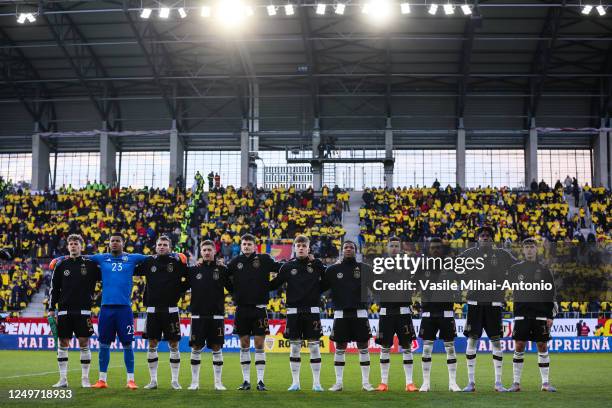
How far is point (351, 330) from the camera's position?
1357cm

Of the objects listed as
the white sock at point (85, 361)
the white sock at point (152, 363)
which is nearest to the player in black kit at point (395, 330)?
the white sock at point (152, 363)

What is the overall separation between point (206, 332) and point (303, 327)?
177 centimetres

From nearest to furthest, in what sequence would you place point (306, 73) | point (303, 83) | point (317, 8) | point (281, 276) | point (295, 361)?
1. point (295, 361)
2. point (281, 276)
3. point (317, 8)
4. point (306, 73)
5. point (303, 83)

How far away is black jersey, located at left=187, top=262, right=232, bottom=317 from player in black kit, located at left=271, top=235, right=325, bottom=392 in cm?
98

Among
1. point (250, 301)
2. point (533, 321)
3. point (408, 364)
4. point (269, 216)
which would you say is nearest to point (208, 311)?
point (250, 301)

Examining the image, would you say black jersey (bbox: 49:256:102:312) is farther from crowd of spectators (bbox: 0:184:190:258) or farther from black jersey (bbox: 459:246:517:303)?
crowd of spectators (bbox: 0:184:190:258)

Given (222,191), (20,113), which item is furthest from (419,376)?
(20,113)

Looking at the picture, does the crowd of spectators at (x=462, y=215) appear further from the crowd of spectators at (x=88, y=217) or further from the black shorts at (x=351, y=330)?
the black shorts at (x=351, y=330)

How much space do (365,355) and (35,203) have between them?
34.8 metres

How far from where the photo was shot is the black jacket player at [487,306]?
1366cm

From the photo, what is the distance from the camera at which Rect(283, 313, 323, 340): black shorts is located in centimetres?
1349

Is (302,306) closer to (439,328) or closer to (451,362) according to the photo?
(439,328)

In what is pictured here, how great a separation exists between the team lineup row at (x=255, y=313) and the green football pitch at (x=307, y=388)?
50cm

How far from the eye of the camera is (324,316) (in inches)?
1169
